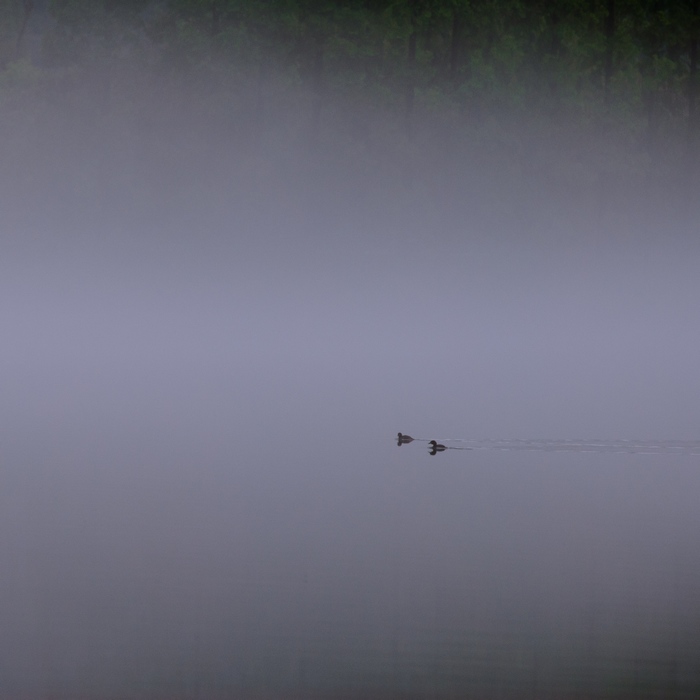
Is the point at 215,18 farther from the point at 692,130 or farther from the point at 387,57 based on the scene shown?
the point at 692,130

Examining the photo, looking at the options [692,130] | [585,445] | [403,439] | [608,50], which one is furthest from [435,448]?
[692,130]

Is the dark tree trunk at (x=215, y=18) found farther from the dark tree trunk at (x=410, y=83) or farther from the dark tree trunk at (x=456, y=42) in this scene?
the dark tree trunk at (x=456, y=42)

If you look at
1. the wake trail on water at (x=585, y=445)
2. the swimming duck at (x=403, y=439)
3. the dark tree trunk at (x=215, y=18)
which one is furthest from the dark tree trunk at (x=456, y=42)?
the swimming duck at (x=403, y=439)

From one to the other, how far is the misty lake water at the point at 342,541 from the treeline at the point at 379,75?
3308 cm

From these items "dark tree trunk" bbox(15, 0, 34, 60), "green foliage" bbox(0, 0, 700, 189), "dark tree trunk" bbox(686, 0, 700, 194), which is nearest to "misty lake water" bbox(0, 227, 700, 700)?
"green foliage" bbox(0, 0, 700, 189)

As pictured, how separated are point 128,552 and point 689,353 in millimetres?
49338

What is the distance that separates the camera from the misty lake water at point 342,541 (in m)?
9.52

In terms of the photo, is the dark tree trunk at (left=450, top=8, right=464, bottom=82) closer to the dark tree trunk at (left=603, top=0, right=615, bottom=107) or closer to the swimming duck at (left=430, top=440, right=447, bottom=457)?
the dark tree trunk at (left=603, top=0, right=615, bottom=107)

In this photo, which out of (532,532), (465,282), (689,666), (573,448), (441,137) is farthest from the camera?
(465,282)

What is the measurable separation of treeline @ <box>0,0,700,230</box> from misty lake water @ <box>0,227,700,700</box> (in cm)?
3308

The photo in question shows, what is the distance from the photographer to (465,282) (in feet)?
254

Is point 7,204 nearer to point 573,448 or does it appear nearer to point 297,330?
point 297,330

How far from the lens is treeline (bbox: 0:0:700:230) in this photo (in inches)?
2739

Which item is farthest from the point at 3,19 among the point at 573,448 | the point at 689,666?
the point at 689,666
